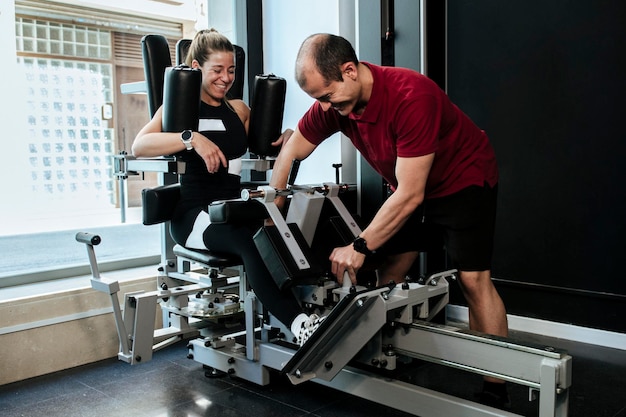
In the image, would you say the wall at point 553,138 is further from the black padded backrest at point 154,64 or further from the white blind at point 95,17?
the white blind at point 95,17

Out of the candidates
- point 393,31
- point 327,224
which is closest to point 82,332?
point 327,224

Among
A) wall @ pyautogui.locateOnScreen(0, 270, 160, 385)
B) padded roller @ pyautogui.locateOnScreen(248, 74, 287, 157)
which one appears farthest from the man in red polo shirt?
wall @ pyautogui.locateOnScreen(0, 270, 160, 385)

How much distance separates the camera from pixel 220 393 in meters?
2.61

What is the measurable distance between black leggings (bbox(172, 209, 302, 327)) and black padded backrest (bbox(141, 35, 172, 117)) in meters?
0.56

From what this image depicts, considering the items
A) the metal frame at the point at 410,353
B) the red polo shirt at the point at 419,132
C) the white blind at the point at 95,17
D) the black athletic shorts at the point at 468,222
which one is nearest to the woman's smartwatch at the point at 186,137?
the metal frame at the point at 410,353

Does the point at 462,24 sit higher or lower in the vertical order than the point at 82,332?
higher

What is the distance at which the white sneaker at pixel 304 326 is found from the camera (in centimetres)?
221

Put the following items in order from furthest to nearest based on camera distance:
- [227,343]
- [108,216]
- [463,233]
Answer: [108,216]
[227,343]
[463,233]

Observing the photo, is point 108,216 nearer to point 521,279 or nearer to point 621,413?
point 521,279

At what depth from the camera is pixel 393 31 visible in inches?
128

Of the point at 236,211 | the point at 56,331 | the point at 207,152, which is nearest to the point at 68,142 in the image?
the point at 56,331

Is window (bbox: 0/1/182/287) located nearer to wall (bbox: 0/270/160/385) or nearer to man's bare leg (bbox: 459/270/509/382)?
wall (bbox: 0/270/160/385)

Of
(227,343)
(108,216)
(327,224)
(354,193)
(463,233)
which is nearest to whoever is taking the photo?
(463,233)

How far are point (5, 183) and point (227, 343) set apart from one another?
146cm
